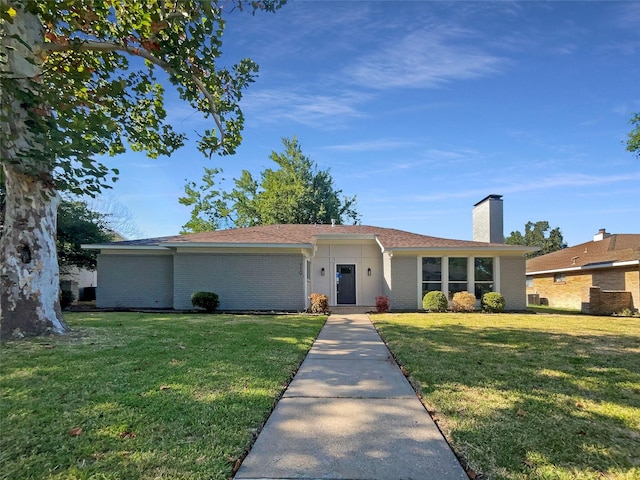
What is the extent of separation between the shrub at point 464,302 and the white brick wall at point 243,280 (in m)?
6.12

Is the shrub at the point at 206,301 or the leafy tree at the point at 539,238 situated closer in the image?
the shrub at the point at 206,301

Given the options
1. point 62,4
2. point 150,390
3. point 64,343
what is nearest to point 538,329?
point 150,390

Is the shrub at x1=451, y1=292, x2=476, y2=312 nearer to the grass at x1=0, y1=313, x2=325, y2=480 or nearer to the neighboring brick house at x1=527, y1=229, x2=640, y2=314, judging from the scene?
the neighboring brick house at x1=527, y1=229, x2=640, y2=314

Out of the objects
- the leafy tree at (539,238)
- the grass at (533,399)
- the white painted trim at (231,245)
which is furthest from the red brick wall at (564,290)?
the leafy tree at (539,238)

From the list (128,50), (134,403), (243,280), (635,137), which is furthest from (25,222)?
(635,137)

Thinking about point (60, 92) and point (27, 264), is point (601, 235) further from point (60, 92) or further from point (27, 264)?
point (27, 264)

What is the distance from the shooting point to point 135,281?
48.5ft

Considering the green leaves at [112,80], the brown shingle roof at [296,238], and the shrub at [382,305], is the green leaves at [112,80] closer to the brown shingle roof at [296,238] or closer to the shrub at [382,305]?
the brown shingle roof at [296,238]

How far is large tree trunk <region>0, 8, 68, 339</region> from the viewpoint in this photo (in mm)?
6809

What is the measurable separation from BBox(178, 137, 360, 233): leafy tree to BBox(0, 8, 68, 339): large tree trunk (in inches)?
922

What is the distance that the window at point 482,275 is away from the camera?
15.0 metres

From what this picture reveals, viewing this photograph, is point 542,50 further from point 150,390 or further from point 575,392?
point 150,390

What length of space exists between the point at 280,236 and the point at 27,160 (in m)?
9.72

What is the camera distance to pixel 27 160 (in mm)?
6785
